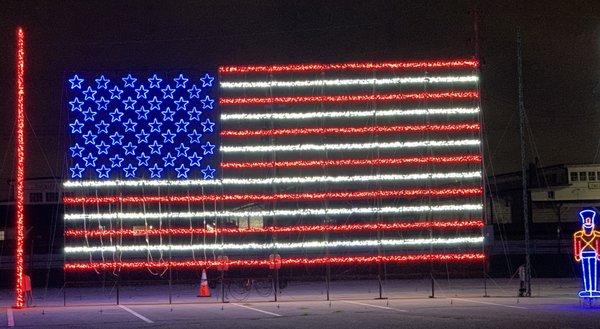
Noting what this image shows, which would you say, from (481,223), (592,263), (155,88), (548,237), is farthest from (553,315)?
(548,237)

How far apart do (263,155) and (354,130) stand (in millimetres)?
3510

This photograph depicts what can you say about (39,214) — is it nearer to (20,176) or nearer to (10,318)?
(20,176)

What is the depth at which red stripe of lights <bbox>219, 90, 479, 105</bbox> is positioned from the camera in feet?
104

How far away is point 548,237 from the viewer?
176 feet

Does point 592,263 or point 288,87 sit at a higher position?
point 288,87

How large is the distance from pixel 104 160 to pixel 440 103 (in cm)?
1260

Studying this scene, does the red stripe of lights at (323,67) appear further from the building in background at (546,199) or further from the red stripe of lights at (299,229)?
the building in background at (546,199)

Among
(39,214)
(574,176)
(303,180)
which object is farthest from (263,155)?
(574,176)

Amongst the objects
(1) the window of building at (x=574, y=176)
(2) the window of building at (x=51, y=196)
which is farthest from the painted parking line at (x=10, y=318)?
(1) the window of building at (x=574, y=176)

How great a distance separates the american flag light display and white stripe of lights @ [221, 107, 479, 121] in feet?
0.13

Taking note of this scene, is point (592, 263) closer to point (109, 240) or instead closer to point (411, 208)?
point (411, 208)

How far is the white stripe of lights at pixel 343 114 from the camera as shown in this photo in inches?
1251

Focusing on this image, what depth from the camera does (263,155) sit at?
32188mm

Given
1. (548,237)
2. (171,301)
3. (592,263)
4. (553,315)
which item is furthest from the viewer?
(548,237)
